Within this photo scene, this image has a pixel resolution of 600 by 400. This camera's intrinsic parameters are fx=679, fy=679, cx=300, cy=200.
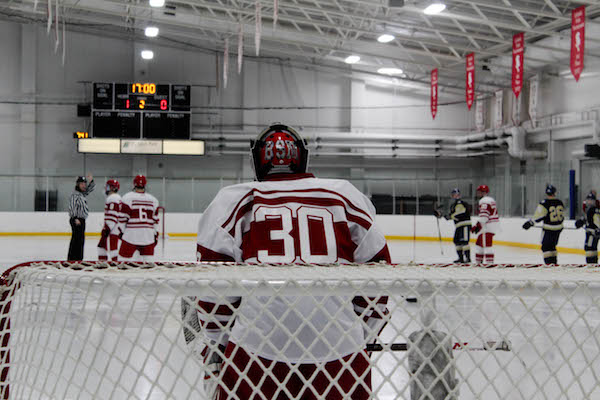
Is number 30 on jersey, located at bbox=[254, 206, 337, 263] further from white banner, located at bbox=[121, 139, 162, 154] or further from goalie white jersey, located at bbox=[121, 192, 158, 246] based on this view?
white banner, located at bbox=[121, 139, 162, 154]

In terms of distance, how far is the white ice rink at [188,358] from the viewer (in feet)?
4.50

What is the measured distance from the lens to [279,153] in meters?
1.79

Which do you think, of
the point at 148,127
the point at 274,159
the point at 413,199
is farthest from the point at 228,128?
the point at 274,159

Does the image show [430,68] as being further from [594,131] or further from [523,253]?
[523,253]

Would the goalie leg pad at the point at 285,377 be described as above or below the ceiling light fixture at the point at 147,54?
below

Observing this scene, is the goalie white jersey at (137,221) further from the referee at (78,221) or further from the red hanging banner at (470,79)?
the red hanging banner at (470,79)

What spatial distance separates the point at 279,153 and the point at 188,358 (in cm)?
67

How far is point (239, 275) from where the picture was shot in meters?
1.33

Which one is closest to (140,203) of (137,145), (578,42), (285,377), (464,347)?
(285,377)

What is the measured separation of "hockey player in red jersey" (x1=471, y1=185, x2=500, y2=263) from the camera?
941cm

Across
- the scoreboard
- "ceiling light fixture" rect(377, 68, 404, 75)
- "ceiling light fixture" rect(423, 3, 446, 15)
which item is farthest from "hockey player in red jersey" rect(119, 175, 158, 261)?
"ceiling light fixture" rect(377, 68, 404, 75)

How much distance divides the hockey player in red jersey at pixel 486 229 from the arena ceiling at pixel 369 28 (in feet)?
15.2

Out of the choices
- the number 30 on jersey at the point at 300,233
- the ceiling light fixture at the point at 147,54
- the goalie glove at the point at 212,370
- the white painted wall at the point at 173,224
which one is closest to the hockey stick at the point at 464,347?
the number 30 on jersey at the point at 300,233

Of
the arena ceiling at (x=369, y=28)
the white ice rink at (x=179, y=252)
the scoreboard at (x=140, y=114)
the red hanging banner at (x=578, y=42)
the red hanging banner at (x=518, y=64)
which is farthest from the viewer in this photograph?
the scoreboard at (x=140, y=114)
